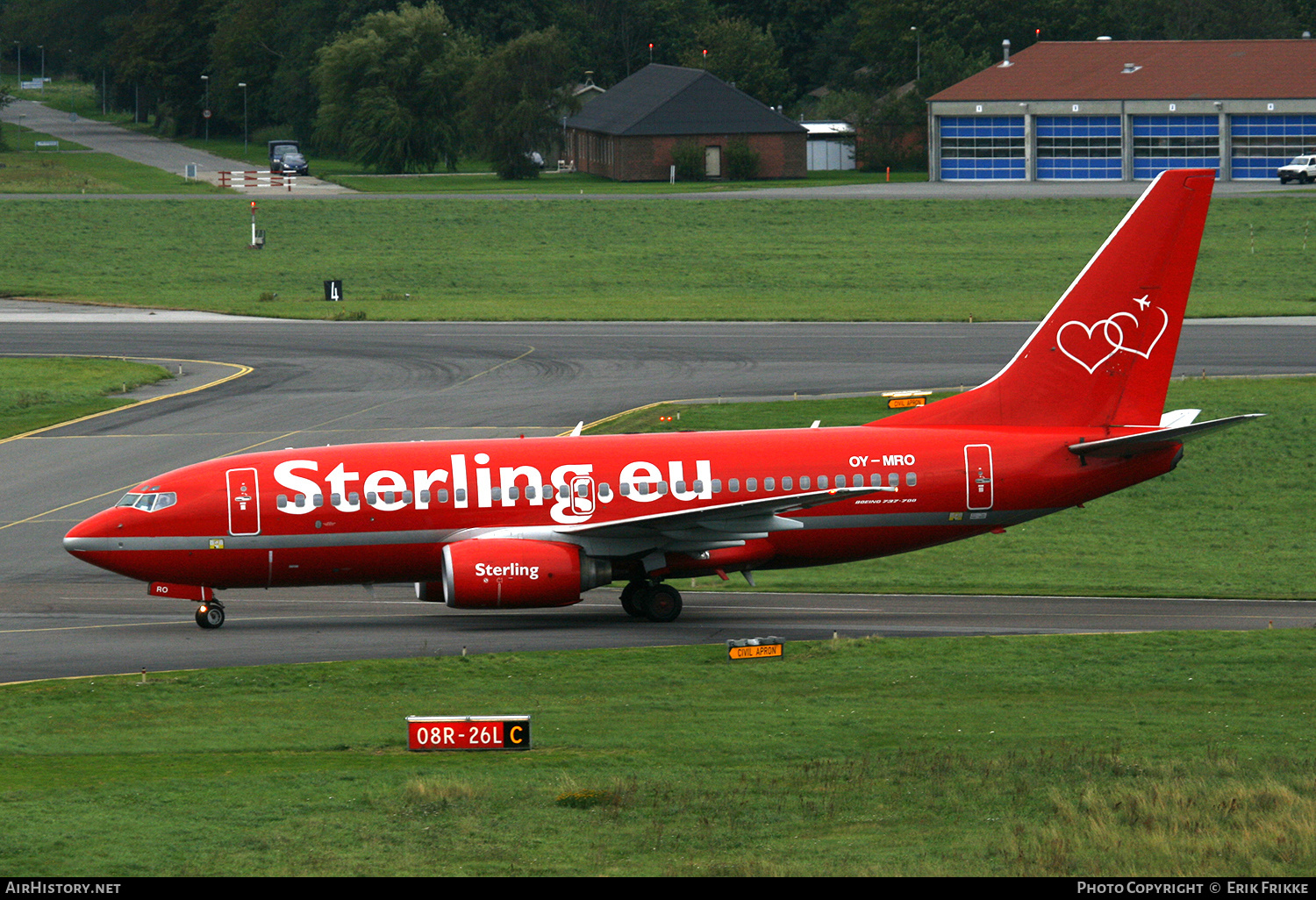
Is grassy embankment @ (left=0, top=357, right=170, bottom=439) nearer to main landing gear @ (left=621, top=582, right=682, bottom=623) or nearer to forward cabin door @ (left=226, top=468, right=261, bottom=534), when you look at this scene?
forward cabin door @ (left=226, top=468, right=261, bottom=534)

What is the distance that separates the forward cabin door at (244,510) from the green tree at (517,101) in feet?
434

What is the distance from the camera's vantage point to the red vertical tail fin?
39188 millimetres

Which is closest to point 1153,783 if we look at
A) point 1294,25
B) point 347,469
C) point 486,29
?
point 347,469

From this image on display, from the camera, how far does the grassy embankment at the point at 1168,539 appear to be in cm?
4112

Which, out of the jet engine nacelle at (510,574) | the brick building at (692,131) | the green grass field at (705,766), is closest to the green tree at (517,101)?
the brick building at (692,131)

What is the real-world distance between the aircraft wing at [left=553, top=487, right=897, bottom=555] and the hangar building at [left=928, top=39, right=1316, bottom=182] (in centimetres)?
12126

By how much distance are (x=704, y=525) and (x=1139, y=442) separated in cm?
1052

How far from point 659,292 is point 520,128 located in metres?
70.8

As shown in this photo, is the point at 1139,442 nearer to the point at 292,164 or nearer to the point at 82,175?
the point at 292,164

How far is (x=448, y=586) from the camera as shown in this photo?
35.3 metres

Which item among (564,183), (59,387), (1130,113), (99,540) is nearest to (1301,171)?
(1130,113)

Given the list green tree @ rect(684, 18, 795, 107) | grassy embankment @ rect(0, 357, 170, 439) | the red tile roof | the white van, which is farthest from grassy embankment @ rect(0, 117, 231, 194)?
the white van

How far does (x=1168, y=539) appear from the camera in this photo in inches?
1802

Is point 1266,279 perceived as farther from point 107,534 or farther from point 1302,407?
point 107,534
